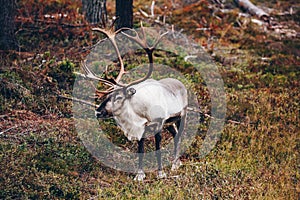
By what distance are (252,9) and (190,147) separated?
8579 mm

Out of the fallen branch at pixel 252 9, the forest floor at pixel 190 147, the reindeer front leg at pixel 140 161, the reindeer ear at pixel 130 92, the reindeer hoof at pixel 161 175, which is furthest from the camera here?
the fallen branch at pixel 252 9

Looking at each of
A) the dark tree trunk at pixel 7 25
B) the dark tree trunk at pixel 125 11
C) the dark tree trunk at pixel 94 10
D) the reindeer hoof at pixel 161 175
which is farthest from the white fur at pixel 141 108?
the dark tree trunk at pixel 94 10

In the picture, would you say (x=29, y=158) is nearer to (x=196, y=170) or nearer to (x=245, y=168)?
(x=196, y=170)

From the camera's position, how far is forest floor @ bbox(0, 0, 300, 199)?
24.8ft

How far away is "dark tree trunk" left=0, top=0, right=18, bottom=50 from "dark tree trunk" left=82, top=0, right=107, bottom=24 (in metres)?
2.09

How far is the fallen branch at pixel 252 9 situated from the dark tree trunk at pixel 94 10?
18.2ft

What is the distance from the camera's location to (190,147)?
8891mm

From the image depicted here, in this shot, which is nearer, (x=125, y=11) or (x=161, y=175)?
(x=161, y=175)

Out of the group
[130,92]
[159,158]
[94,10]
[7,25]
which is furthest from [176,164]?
[94,10]

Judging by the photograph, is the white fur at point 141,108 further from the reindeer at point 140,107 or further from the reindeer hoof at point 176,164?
the reindeer hoof at point 176,164

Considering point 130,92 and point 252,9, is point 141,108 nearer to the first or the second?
point 130,92

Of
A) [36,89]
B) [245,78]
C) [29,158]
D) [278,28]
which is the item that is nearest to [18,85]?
[36,89]

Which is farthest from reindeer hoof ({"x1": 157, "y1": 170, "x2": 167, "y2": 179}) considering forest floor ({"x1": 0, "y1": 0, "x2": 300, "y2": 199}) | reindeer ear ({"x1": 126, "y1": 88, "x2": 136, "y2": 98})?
reindeer ear ({"x1": 126, "y1": 88, "x2": 136, "y2": 98})

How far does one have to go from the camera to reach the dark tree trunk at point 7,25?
35.8 feet
